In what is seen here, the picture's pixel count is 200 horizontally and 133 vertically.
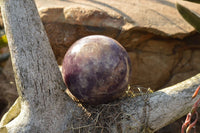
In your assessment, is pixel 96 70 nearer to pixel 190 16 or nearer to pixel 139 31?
pixel 190 16

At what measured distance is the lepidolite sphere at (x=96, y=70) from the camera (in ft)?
6.15

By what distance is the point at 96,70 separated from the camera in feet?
6.13

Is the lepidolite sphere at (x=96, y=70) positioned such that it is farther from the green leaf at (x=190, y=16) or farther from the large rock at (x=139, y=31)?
the large rock at (x=139, y=31)

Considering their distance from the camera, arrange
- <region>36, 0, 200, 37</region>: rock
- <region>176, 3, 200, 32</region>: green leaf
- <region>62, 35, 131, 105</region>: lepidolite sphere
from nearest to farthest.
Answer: <region>62, 35, 131, 105</region>: lepidolite sphere < <region>176, 3, 200, 32</region>: green leaf < <region>36, 0, 200, 37</region>: rock

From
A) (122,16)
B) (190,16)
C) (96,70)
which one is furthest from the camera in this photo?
(122,16)

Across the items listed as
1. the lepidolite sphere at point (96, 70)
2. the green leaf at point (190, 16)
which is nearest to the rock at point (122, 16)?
the green leaf at point (190, 16)

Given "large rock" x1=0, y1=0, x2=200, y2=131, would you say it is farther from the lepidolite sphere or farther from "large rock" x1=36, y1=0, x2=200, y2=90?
the lepidolite sphere

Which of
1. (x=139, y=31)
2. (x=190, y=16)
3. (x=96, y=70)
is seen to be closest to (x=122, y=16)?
(x=139, y=31)

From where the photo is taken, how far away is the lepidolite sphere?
6.15 ft

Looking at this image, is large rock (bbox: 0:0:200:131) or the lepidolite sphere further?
large rock (bbox: 0:0:200:131)

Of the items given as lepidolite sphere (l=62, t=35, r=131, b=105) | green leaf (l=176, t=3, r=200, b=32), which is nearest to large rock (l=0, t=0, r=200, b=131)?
green leaf (l=176, t=3, r=200, b=32)

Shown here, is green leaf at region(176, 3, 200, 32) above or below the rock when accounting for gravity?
above

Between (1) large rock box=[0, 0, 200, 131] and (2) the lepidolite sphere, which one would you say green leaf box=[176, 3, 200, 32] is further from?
(2) the lepidolite sphere

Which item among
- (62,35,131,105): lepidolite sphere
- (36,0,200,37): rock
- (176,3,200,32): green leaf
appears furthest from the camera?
(36,0,200,37): rock
